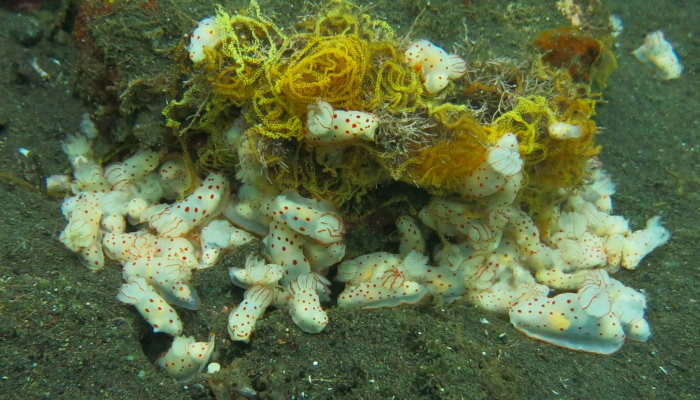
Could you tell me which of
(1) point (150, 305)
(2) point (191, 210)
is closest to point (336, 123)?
(2) point (191, 210)

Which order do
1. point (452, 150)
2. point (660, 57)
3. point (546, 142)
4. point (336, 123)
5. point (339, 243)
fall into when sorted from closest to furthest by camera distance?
point (336, 123) → point (452, 150) → point (546, 142) → point (339, 243) → point (660, 57)

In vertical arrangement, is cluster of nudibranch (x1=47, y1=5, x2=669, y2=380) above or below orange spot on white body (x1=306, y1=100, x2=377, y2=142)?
below

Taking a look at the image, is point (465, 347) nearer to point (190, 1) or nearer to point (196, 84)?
point (196, 84)

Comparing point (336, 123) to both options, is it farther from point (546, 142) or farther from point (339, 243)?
point (546, 142)

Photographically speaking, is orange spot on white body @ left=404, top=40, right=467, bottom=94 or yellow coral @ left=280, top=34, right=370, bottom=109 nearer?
yellow coral @ left=280, top=34, right=370, bottom=109

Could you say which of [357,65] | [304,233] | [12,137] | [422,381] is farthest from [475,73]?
[12,137]

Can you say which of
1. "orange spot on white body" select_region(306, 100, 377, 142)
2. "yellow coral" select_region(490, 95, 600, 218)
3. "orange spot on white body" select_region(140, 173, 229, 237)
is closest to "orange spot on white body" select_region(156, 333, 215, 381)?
"orange spot on white body" select_region(140, 173, 229, 237)

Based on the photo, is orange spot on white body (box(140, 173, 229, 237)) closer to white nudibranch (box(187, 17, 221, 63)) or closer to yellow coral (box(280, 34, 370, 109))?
white nudibranch (box(187, 17, 221, 63))

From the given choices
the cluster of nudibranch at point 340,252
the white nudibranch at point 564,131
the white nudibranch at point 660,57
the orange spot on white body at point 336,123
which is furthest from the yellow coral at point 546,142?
the white nudibranch at point 660,57

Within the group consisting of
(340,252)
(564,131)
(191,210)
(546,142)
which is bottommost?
(191,210)

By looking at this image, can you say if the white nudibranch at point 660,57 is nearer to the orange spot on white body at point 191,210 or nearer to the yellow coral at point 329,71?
the yellow coral at point 329,71

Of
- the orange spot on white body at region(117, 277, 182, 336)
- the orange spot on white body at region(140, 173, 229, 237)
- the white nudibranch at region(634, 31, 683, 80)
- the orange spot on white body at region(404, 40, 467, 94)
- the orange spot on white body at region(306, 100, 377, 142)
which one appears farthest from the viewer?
the white nudibranch at region(634, 31, 683, 80)

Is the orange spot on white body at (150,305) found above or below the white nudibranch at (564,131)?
below
